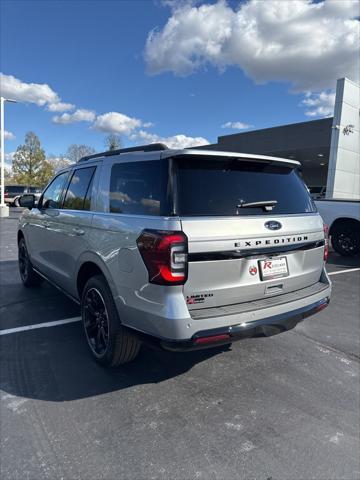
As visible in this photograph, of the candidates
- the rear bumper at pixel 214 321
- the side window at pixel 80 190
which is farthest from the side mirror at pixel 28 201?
the rear bumper at pixel 214 321

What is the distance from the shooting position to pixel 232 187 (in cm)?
291

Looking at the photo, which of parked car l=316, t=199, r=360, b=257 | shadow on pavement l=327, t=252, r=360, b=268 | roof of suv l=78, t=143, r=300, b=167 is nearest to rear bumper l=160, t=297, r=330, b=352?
roof of suv l=78, t=143, r=300, b=167

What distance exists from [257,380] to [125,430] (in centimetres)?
128

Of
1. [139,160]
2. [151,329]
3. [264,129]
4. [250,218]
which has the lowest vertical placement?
[151,329]

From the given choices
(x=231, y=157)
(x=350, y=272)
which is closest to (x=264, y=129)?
(x=350, y=272)

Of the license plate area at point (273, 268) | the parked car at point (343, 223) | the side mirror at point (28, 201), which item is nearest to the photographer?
the license plate area at point (273, 268)

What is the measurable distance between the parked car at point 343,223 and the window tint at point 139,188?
24.0ft

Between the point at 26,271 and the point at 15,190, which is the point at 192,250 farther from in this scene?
the point at 15,190

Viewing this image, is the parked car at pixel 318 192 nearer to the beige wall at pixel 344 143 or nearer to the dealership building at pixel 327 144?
the dealership building at pixel 327 144

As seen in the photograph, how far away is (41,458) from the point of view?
7.59ft

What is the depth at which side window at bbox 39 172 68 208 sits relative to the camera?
4.60m

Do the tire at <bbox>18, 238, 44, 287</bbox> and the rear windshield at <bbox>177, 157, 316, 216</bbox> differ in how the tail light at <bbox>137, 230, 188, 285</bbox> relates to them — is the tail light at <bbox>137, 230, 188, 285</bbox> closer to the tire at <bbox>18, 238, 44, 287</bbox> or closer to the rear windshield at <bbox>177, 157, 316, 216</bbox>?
the rear windshield at <bbox>177, 157, 316, 216</bbox>

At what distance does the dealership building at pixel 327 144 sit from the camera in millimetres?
17359

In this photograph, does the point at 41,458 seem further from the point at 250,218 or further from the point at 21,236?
the point at 21,236
